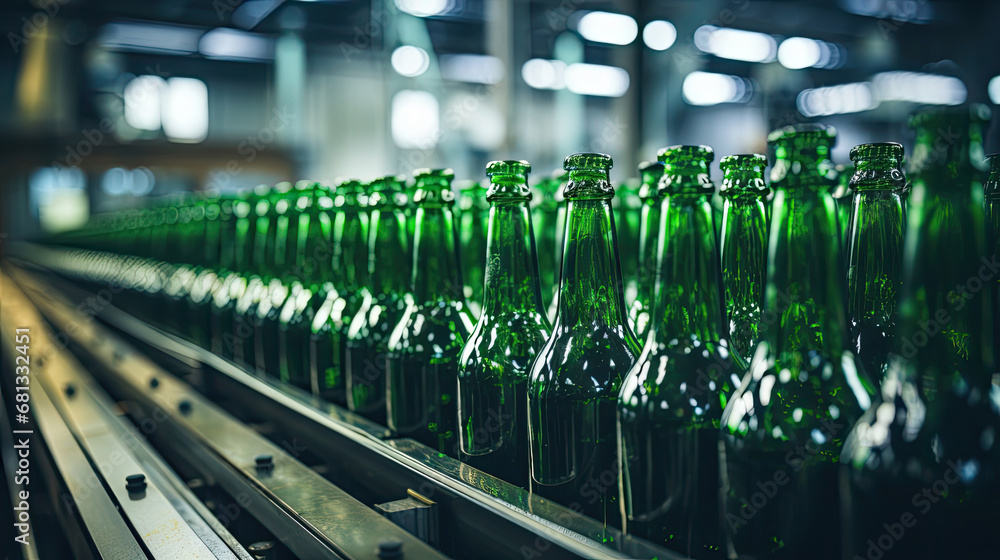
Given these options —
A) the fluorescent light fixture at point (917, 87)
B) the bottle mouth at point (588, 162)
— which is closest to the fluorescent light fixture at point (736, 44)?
the fluorescent light fixture at point (917, 87)

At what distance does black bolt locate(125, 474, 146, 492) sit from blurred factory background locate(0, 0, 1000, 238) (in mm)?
703

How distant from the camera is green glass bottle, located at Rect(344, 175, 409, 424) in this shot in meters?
0.87

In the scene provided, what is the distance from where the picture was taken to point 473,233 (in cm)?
98

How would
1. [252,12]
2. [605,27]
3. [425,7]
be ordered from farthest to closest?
[425,7], [605,27], [252,12]

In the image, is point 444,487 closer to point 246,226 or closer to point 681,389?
point 681,389

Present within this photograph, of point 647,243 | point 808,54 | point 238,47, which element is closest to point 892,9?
point 808,54

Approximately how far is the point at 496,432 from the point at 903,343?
14.4 inches

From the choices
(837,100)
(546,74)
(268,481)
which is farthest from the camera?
(546,74)

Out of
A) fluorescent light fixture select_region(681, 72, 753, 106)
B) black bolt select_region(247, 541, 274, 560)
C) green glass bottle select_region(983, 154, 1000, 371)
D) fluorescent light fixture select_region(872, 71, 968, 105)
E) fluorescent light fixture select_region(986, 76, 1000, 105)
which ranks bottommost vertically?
black bolt select_region(247, 541, 274, 560)

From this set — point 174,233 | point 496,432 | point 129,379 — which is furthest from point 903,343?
point 174,233

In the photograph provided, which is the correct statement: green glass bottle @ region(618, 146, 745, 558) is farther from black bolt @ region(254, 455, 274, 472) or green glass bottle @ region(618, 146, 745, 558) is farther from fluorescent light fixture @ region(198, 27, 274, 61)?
fluorescent light fixture @ region(198, 27, 274, 61)

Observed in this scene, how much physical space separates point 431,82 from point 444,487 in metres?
6.36

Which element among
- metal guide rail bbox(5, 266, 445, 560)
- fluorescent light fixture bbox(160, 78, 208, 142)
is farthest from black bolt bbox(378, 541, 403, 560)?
fluorescent light fixture bbox(160, 78, 208, 142)

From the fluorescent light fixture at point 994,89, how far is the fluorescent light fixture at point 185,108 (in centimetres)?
767
